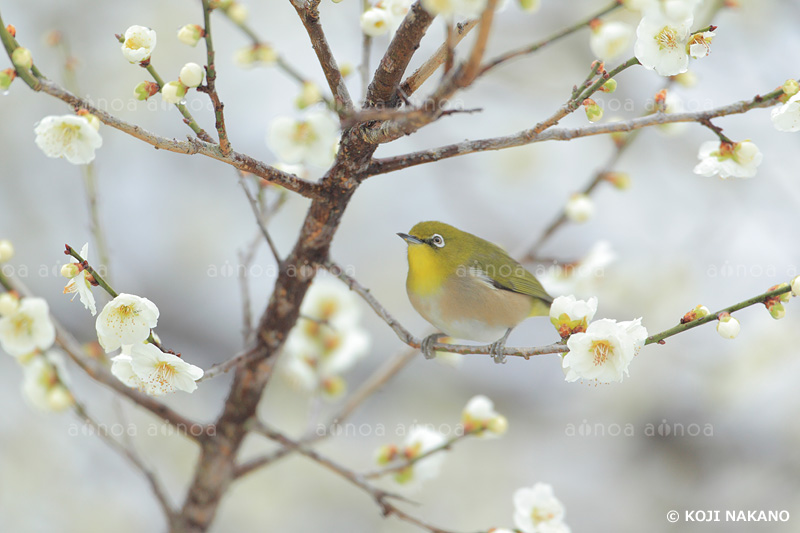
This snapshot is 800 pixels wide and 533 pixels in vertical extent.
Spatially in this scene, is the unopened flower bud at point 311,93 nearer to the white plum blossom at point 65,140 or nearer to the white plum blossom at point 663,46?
the white plum blossom at point 65,140

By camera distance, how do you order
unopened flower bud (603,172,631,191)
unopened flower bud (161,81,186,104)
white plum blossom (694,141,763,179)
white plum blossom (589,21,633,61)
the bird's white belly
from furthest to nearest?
1. unopened flower bud (603,172,631,191)
2. the bird's white belly
3. white plum blossom (694,141,763,179)
4. unopened flower bud (161,81,186,104)
5. white plum blossom (589,21,633,61)

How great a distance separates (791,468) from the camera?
4.96 metres

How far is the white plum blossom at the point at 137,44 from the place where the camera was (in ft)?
5.21

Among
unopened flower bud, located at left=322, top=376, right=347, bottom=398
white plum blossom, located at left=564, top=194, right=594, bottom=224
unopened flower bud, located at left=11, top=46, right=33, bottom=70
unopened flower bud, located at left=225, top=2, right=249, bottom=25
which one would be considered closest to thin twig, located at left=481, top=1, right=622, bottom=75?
unopened flower bud, located at left=11, top=46, right=33, bottom=70

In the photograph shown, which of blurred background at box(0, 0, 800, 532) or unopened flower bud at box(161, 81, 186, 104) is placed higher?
blurred background at box(0, 0, 800, 532)

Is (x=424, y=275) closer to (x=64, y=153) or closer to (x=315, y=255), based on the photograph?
(x=315, y=255)

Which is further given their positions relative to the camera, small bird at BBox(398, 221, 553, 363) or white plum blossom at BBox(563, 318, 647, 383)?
small bird at BBox(398, 221, 553, 363)

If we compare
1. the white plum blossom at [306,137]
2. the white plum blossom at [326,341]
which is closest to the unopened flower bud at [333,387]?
the white plum blossom at [326,341]

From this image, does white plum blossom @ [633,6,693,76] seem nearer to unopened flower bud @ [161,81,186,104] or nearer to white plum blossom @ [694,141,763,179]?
white plum blossom @ [694,141,763,179]

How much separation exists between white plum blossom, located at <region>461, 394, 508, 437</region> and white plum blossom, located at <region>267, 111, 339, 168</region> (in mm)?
1079

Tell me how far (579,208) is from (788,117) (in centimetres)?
137

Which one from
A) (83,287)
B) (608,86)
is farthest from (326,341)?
(608,86)

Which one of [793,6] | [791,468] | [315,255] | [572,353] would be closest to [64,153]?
[315,255]

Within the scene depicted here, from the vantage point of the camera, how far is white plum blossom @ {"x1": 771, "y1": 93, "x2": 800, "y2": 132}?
1623 mm
